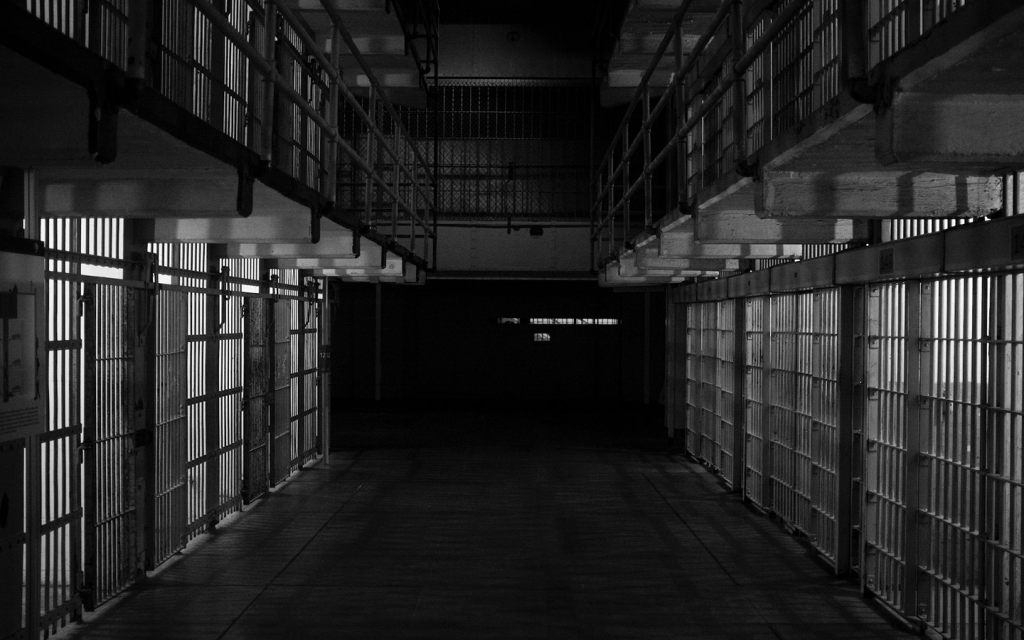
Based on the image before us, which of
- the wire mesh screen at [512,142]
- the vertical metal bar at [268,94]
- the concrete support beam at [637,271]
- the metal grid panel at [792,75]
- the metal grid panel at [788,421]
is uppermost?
the wire mesh screen at [512,142]

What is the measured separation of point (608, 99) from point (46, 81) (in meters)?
11.0

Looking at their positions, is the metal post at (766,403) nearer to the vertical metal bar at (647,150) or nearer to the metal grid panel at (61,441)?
the vertical metal bar at (647,150)

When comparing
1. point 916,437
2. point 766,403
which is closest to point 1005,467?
point 916,437

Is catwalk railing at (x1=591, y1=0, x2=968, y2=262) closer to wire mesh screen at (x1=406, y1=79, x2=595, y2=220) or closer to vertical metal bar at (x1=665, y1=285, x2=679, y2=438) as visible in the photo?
vertical metal bar at (x1=665, y1=285, x2=679, y2=438)

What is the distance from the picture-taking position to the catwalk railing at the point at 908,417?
15.3ft

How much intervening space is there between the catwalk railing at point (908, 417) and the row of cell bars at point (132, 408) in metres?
4.52

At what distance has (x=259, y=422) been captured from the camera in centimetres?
972

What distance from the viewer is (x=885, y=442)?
616 cm

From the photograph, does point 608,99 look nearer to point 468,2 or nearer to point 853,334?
point 468,2

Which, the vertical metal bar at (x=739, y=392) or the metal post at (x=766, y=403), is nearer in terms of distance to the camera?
the metal post at (x=766, y=403)

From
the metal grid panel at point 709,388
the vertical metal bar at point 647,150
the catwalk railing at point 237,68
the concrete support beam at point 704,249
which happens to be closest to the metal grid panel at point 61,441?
the catwalk railing at point 237,68

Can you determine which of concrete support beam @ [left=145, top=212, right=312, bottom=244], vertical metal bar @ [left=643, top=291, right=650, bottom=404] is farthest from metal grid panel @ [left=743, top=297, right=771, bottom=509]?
vertical metal bar @ [left=643, top=291, right=650, bottom=404]

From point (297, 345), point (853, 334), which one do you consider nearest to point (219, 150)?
point (853, 334)

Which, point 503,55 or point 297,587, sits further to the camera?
point 503,55
